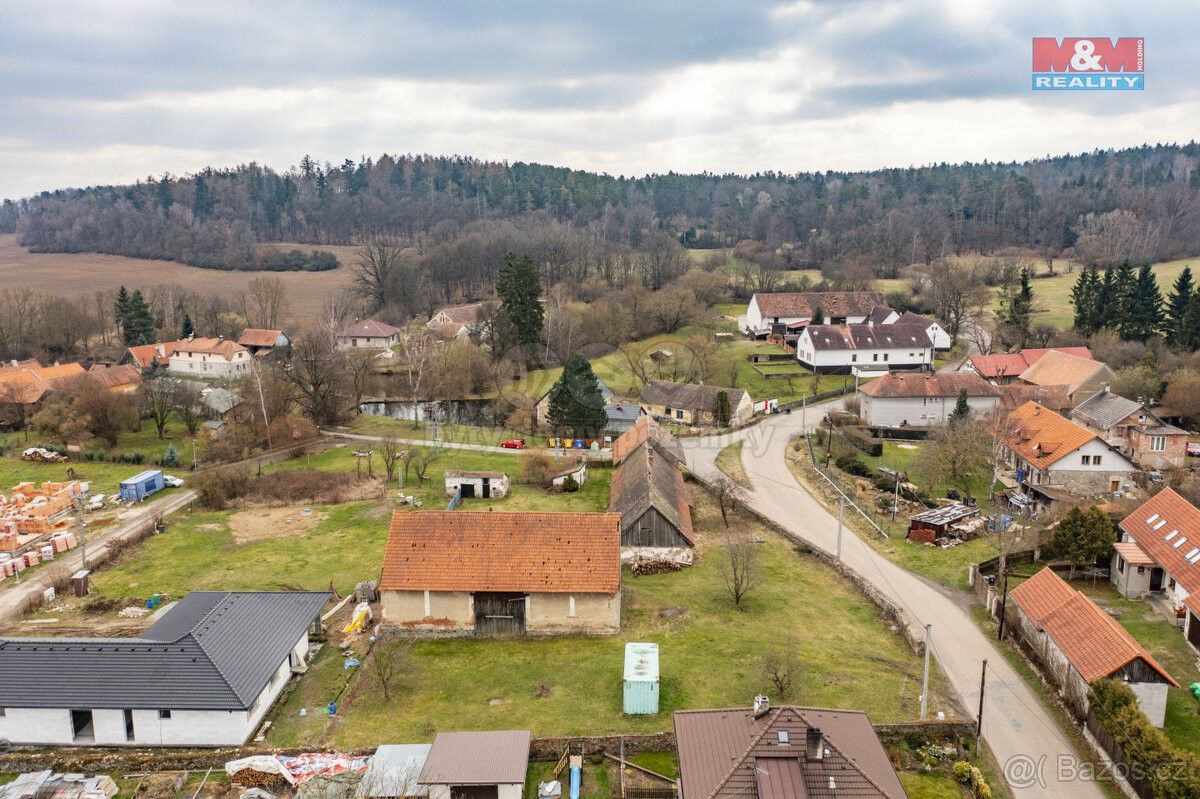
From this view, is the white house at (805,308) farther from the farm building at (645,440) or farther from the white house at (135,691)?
the white house at (135,691)

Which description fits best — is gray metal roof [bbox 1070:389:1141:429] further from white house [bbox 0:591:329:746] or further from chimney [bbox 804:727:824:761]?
white house [bbox 0:591:329:746]

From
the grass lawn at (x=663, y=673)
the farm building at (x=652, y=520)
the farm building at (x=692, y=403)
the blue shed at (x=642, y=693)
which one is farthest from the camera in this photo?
the farm building at (x=692, y=403)

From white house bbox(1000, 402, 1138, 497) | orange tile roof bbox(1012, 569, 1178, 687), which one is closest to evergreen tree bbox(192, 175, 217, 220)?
white house bbox(1000, 402, 1138, 497)

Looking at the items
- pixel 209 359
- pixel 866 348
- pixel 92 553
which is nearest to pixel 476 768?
pixel 92 553

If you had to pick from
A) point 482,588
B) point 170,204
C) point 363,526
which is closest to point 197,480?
point 363,526

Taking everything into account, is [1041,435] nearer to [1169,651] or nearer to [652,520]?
[1169,651]

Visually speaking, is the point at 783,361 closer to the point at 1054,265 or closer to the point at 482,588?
the point at 482,588

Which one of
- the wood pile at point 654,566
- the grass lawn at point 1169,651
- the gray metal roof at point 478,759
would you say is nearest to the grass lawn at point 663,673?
the wood pile at point 654,566
